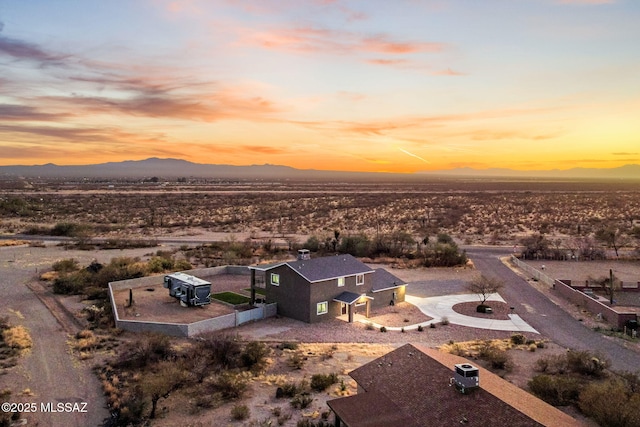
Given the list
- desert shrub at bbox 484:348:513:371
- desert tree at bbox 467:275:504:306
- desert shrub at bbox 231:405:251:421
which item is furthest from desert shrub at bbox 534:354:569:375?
desert shrub at bbox 231:405:251:421

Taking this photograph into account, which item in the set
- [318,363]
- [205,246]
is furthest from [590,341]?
[205,246]

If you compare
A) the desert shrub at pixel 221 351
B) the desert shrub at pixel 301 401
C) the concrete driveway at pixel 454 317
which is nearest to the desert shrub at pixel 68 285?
the desert shrub at pixel 221 351

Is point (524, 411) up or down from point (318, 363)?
up

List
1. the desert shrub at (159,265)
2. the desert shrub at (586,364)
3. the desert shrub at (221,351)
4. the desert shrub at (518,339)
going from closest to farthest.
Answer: the desert shrub at (586,364)
the desert shrub at (221,351)
the desert shrub at (518,339)
the desert shrub at (159,265)

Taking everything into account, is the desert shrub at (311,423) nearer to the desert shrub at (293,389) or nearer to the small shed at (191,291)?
the desert shrub at (293,389)

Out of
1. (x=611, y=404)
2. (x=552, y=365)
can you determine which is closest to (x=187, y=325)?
(x=552, y=365)

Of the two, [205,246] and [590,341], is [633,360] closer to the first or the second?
[590,341]

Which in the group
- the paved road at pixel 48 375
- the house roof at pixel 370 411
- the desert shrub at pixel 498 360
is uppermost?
the house roof at pixel 370 411
